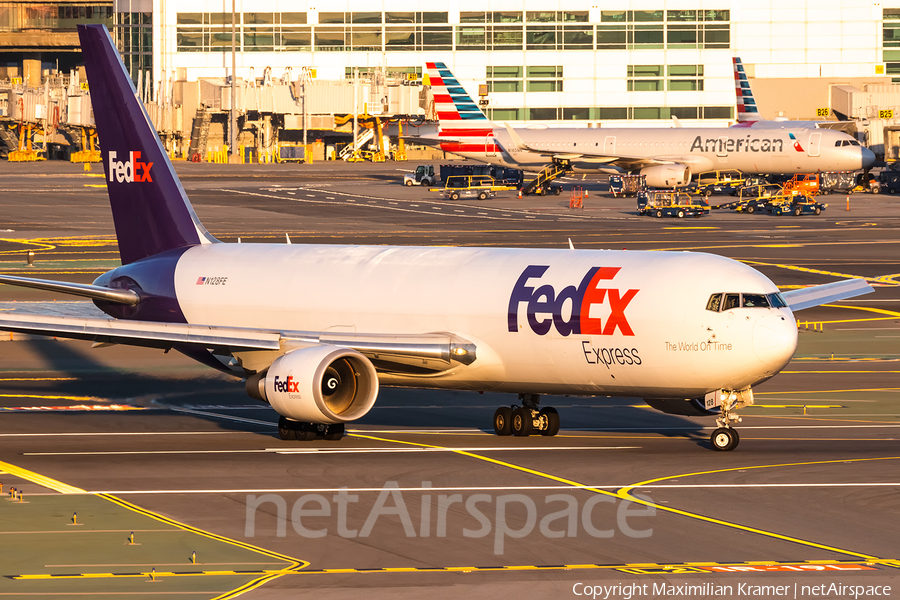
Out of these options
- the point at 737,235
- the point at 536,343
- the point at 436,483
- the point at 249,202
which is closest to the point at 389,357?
the point at 536,343

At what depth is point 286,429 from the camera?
31422 mm

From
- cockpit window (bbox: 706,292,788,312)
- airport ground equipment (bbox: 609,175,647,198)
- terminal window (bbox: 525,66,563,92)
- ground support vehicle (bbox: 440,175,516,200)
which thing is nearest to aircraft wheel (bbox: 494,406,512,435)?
cockpit window (bbox: 706,292,788,312)

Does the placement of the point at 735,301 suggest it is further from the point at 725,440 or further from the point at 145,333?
the point at 145,333

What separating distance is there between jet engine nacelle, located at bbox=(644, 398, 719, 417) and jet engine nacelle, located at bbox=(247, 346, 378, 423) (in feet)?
22.0

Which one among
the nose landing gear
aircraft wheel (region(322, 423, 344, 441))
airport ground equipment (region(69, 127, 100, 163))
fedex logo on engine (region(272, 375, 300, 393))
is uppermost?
airport ground equipment (region(69, 127, 100, 163))

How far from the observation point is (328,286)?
111 ft

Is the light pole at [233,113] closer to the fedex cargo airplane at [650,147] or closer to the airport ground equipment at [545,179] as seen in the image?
the fedex cargo airplane at [650,147]

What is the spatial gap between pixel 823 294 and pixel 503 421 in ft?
31.4

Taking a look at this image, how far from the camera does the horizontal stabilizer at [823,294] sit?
3322 centimetres

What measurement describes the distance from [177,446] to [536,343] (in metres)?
8.74

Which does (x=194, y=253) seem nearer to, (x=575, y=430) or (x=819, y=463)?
(x=575, y=430)

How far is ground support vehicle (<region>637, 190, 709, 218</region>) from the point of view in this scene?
103500 mm

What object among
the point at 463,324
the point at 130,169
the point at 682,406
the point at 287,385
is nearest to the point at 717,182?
the point at 130,169

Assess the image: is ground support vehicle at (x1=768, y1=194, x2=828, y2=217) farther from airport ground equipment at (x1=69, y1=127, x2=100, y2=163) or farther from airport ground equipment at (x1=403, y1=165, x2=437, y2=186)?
airport ground equipment at (x1=69, y1=127, x2=100, y2=163)
